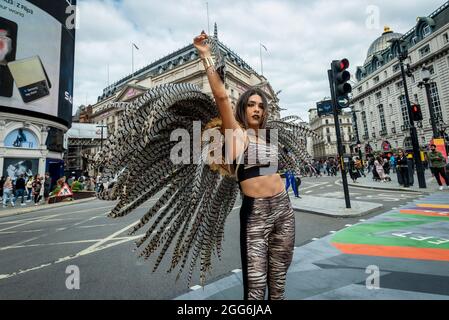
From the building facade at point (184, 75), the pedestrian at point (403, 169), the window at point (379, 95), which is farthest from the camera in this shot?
the window at point (379, 95)

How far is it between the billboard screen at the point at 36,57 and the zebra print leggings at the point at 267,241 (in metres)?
26.5

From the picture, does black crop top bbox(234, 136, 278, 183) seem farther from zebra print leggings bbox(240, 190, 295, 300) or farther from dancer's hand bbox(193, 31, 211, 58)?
dancer's hand bbox(193, 31, 211, 58)

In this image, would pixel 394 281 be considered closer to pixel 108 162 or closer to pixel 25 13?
pixel 108 162

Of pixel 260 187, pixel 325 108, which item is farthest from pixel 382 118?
pixel 260 187

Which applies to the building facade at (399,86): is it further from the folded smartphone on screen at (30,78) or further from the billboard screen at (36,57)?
the folded smartphone on screen at (30,78)

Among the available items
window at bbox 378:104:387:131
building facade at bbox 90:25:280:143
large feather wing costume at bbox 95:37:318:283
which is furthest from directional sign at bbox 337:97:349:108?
window at bbox 378:104:387:131

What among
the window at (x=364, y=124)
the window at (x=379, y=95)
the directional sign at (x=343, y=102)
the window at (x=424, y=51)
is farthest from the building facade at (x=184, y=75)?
the window at (x=364, y=124)

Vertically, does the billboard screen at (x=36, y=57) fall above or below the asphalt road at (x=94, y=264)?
above

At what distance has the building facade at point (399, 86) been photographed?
3766cm

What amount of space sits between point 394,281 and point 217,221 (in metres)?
2.16

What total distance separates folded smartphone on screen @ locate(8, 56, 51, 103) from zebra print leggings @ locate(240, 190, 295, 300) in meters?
28.3
